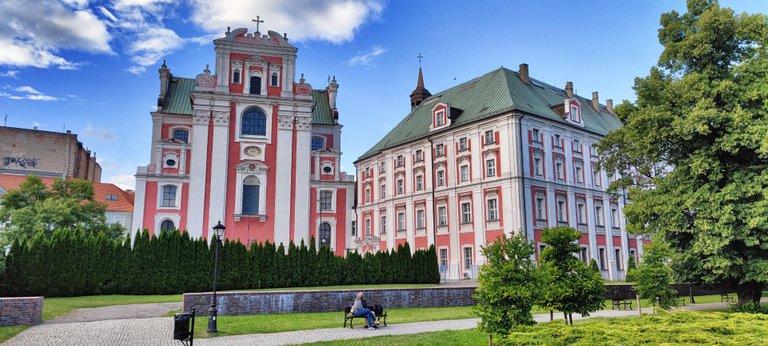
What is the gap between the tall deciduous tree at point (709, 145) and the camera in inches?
686

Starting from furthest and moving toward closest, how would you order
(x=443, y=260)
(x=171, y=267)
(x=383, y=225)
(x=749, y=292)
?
(x=383, y=225), (x=443, y=260), (x=171, y=267), (x=749, y=292)

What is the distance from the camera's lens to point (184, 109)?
44.6 meters

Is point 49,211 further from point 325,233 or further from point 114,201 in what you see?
point 114,201

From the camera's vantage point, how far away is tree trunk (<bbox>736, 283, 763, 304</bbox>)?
18641 mm

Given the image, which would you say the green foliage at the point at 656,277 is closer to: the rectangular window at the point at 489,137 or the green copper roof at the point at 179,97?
the rectangular window at the point at 489,137

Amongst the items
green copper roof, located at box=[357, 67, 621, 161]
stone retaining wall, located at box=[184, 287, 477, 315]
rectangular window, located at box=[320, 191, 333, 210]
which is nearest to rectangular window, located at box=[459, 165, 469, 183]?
green copper roof, located at box=[357, 67, 621, 161]

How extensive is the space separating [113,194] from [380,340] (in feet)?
169

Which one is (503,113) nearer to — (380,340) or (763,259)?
(763,259)

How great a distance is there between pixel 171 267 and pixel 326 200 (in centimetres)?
1660

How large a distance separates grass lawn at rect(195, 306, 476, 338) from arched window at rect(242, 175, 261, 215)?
72.0 feet

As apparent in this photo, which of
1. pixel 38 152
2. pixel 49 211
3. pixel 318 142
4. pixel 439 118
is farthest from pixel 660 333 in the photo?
pixel 38 152

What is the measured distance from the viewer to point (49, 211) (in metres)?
34.9

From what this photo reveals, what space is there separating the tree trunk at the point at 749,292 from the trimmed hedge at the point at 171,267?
15.7 m

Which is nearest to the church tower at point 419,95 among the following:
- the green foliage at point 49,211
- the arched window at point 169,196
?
the arched window at point 169,196
